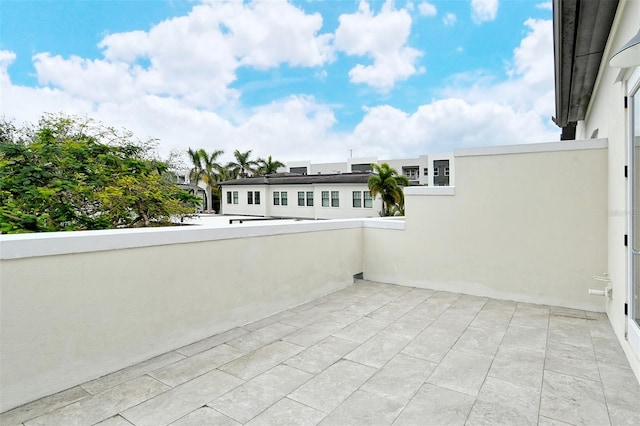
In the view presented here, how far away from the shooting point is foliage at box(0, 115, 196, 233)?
7934 millimetres

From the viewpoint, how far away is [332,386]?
8.82ft

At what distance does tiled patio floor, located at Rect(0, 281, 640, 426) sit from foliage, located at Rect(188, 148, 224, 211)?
33.4 meters

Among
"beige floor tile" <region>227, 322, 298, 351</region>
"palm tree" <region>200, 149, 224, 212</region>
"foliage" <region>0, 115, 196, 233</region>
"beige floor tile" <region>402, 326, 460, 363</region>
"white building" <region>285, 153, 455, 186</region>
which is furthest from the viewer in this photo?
"white building" <region>285, 153, 455, 186</region>

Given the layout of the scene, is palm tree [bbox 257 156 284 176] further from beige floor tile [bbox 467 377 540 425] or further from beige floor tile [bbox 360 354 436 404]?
beige floor tile [bbox 467 377 540 425]

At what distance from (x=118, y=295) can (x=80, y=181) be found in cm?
754

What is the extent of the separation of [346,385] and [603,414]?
1789mm

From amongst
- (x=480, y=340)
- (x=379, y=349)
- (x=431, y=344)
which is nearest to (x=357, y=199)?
(x=480, y=340)

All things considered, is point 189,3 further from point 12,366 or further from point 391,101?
point 391,101

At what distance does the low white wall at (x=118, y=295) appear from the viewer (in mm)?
2434

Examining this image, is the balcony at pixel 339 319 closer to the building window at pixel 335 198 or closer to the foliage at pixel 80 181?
the foliage at pixel 80 181

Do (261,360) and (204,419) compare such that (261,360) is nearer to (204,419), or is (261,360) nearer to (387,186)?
(204,419)

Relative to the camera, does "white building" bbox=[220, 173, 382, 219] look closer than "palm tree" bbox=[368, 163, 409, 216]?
No

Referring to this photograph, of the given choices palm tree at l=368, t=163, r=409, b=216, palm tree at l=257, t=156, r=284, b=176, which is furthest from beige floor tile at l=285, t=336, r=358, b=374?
palm tree at l=257, t=156, r=284, b=176

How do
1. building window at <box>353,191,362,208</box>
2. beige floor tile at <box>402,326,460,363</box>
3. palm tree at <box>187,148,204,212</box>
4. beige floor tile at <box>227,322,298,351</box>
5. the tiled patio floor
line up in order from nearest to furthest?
the tiled patio floor → beige floor tile at <box>402,326,460,363</box> → beige floor tile at <box>227,322,298,351</box> → building window at <box>353,191,362,208</box> → palm tree at <box>187,148,204,212</box>
